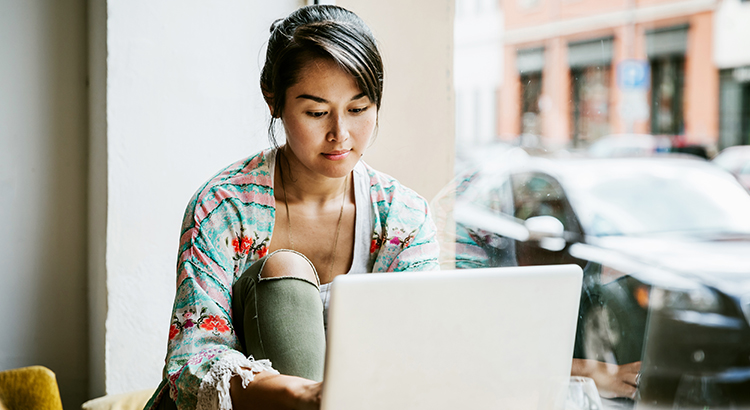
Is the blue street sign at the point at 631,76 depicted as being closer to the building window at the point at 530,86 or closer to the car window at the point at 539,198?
the building window at the point at 530,86

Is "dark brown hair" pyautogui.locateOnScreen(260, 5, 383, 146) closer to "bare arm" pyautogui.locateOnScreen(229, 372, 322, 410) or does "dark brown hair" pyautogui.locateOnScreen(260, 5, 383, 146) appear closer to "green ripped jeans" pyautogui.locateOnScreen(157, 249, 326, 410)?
"green ripped jeans" pyautogui.locateOnScreen(157, 249, 326, 410)

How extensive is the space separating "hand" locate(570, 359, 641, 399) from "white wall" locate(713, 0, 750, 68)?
1.41 m

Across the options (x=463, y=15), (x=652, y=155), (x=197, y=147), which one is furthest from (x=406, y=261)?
(x=652, y=155)

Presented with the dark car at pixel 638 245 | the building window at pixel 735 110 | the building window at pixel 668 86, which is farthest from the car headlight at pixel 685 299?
the building window at pixel 668 86

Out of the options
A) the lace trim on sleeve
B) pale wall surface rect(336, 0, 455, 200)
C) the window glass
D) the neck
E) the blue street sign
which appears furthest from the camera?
the blue street sign

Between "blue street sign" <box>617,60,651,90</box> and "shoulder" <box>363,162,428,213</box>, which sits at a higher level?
"blue street sign" <box>617,60,651,90</box>

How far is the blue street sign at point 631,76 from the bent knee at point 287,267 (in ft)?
7.03

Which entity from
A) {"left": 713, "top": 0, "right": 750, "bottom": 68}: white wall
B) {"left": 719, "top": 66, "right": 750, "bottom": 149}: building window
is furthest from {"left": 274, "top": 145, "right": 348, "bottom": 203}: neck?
{"left": 713, "top": 0, "right": 750, "bottom": 68}: white wall

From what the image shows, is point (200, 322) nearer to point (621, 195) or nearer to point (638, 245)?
point (638, 245)

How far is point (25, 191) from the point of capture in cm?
160

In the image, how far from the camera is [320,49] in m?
0.91

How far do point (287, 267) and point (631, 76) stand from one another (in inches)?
93.9

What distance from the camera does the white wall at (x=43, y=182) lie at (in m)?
1.55

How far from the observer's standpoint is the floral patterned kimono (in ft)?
2.33
